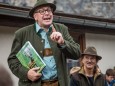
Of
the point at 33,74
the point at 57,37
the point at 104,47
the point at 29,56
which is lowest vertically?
the point at 104,47

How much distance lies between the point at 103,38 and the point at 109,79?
11.6 feet

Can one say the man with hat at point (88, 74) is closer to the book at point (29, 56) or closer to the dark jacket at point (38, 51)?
the dark jacket at point (38, 51)

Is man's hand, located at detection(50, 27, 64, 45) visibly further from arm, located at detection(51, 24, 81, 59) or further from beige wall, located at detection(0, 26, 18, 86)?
beige wall, located at detection(0, 26, 18, 86)

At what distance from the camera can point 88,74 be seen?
553 centimetres

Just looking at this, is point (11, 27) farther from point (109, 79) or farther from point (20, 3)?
point (109, 79)

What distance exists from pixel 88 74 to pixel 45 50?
181 cm

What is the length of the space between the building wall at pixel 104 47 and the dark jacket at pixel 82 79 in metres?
4.70

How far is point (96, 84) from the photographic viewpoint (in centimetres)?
545

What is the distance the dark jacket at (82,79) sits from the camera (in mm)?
5340

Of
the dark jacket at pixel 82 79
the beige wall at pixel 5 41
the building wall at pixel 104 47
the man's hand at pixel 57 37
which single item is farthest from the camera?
the building wall at pixel 104 47

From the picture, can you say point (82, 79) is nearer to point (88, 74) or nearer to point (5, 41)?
point (88, 74)

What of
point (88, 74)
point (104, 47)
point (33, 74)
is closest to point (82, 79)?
point (88, 74)

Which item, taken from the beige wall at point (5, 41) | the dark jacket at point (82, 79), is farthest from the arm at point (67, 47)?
the beige wall at point (5, 41)

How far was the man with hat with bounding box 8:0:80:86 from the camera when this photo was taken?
3.73 meters
